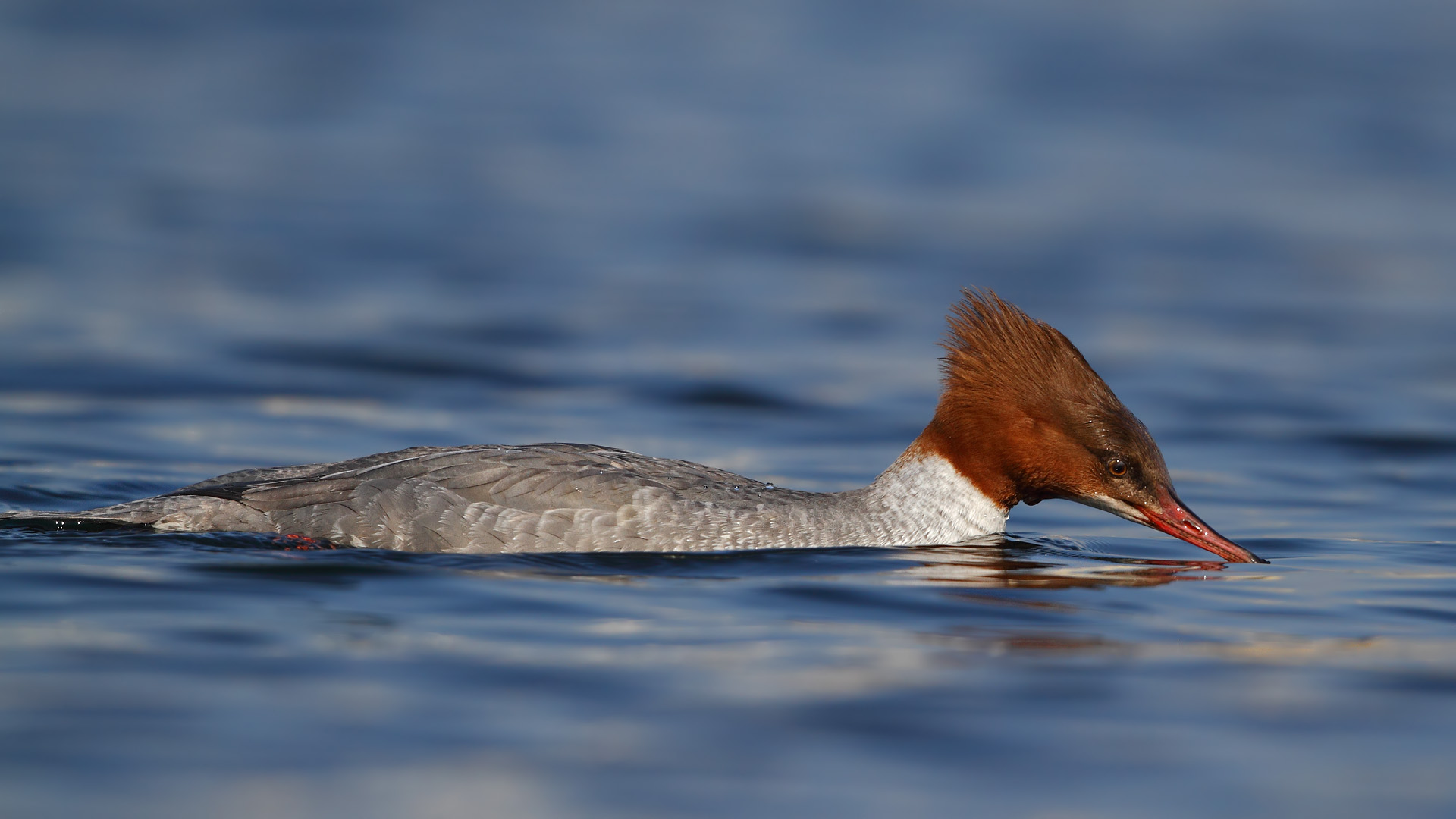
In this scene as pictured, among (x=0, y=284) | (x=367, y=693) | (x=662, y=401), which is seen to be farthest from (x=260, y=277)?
(x=367, y=693)

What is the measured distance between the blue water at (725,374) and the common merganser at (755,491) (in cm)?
18

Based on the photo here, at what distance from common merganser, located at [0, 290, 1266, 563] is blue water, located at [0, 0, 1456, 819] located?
0.18m

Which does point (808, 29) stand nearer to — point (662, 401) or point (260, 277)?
point (260, 277)

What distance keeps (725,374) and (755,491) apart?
5.47m

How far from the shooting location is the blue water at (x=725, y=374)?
578 centimetres

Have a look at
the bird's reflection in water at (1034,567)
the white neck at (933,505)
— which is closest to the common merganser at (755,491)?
the white neck at (933,505)

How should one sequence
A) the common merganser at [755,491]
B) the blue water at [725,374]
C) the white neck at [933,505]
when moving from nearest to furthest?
the blue water at [725,374], the common merganser at [755,491], the white neck at [933,505]

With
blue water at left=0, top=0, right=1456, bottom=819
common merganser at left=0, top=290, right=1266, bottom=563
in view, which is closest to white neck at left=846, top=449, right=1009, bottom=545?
common merganser at left=0, top=290, right=1266, bottom=563

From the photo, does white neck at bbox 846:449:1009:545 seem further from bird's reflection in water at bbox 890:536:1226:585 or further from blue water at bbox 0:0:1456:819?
blue water at bbox 0:0:1456:819

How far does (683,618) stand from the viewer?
729cm

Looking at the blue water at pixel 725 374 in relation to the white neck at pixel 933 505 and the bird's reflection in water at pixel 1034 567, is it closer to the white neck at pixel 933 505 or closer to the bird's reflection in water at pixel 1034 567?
the bird's reflection in water at pixel 1034 567

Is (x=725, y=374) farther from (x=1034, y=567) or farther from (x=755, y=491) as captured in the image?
(x=1034, y=567)

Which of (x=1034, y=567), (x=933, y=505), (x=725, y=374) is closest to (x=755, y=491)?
(x=933, y=505)

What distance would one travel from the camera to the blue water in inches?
228
